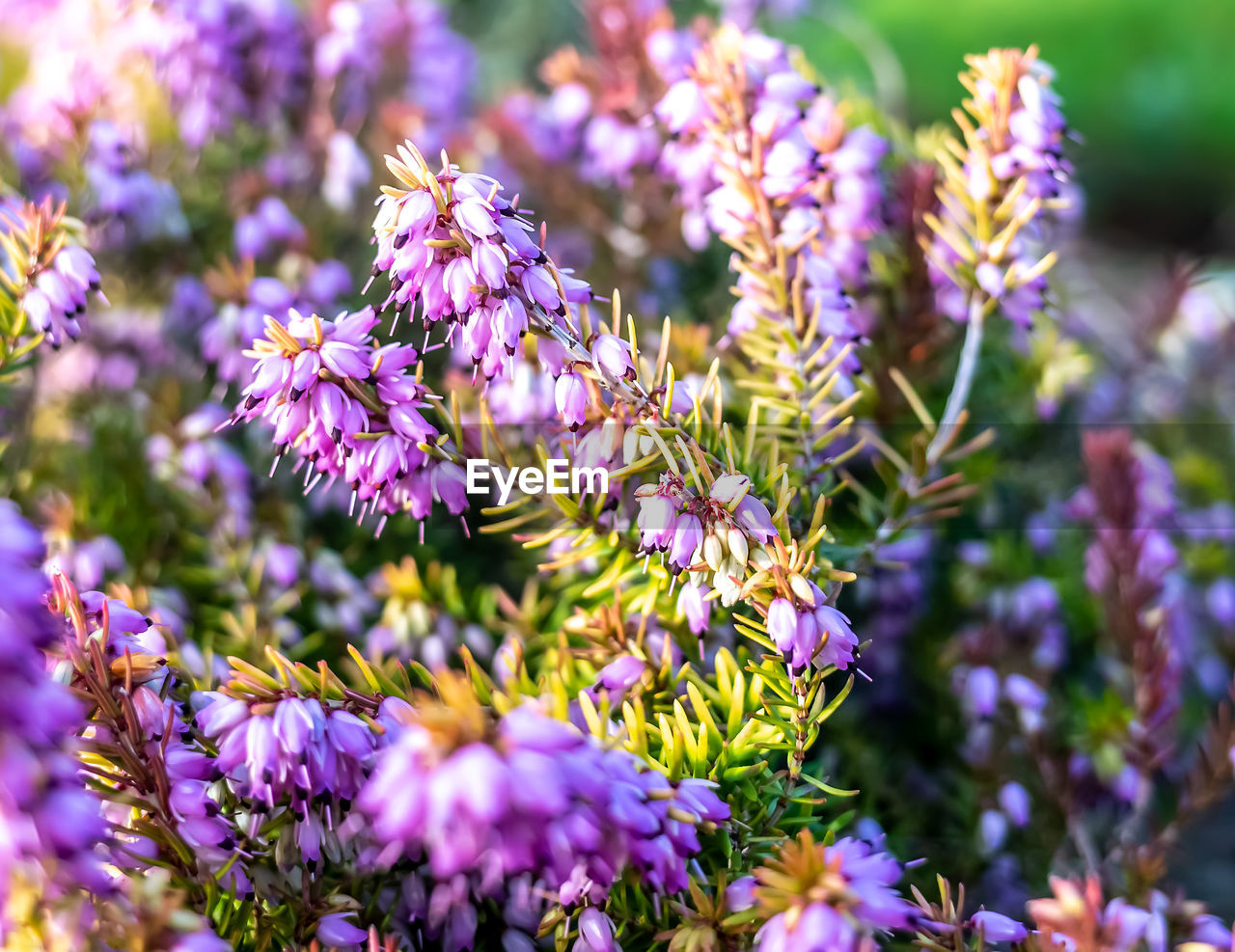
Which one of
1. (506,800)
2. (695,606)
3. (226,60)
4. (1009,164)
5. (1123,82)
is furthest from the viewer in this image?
(1123,82)

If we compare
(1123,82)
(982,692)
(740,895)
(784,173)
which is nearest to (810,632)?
(740,895)

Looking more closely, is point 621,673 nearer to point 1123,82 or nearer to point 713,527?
point 713,527

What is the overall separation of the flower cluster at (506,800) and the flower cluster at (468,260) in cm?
34

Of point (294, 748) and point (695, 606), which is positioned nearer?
point (294, 748)

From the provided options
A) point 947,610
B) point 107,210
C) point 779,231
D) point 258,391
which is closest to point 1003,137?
point 779,231

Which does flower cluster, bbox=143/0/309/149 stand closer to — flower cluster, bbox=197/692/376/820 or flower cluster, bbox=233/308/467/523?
flower cluster, bbox=233/308/467/523

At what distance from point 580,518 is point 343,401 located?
10.9 inches

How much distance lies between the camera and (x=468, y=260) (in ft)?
2.49

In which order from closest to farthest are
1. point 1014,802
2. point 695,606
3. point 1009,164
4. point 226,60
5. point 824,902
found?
1. point 824,902
2. point 695,606
3. point 1009,164
4. point 1014,802
5. point 226,60

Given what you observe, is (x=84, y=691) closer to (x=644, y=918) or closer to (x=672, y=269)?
(x=644, y=918)

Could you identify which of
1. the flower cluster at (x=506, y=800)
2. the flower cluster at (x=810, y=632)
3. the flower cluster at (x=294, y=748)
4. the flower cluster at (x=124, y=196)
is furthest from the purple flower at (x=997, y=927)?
the flower cluster at (x=124, y=196)

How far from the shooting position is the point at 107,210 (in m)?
1.50

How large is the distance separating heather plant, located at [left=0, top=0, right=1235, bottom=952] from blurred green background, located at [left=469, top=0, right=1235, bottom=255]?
3.98 metres

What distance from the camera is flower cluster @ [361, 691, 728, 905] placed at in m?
0.53
